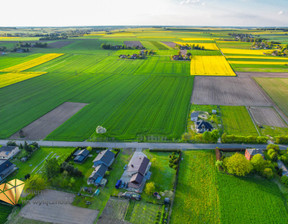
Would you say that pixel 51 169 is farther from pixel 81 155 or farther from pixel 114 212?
pixel 114 212

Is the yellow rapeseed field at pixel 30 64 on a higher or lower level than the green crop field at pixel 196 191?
higher

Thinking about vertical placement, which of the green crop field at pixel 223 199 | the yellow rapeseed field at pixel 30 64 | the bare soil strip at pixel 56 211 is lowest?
the bare soil strip at pixel 56 211

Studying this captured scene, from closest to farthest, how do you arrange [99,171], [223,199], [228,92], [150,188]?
[223,199], [150,188], [99,171], [228,92]

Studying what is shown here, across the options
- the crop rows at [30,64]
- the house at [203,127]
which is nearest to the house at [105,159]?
the house at [203,127]

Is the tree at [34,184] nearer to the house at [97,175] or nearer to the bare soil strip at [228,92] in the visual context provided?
the house at [97,175]

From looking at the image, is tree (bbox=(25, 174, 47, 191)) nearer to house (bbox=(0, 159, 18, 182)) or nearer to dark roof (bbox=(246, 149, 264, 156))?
house (bbox=(0, 159, 18, 182))

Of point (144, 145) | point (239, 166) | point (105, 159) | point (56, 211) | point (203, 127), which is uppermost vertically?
point (203, 127)

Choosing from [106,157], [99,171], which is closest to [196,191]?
[99,171]
